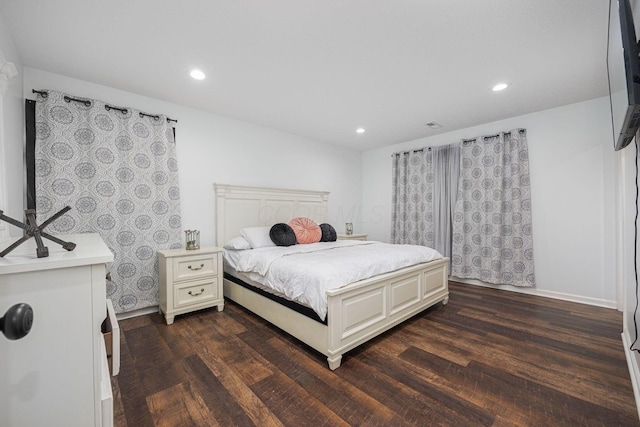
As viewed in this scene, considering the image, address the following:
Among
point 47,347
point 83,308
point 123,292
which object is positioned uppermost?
point 83,308

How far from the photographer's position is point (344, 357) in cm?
206

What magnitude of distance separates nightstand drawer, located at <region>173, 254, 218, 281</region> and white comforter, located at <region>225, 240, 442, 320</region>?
27 centimetres

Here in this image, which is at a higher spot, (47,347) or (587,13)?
(587,13)

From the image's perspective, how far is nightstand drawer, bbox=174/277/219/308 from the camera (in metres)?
2.71

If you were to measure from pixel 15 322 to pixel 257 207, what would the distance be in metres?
3.33

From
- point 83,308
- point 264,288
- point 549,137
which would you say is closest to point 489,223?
point 549,137

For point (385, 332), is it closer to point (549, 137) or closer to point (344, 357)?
point (344, 357)

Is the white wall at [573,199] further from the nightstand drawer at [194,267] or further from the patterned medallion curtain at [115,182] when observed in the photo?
the patterned medallion curtain at [115,182]

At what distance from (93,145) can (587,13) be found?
13.6ft

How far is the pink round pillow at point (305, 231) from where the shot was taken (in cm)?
354

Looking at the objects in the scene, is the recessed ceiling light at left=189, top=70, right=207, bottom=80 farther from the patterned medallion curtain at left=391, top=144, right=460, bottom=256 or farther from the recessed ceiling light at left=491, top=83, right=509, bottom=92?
the patterned medallion curtain at left=391, top=144, right=460, bottom=256

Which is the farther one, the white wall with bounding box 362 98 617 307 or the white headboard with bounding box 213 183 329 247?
the white headboard with bounding box 213 183 329 247

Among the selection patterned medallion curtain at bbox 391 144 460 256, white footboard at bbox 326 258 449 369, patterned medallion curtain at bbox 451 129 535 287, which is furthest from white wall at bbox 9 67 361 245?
patterned medallion curtain at bbox 451 129 535 287

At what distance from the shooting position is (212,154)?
3.46 meters
